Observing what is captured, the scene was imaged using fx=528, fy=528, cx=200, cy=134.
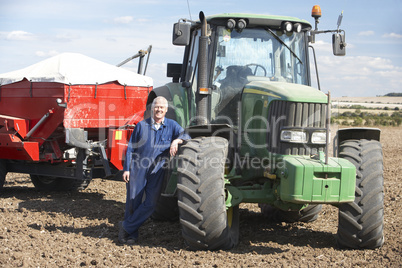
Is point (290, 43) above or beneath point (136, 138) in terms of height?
above

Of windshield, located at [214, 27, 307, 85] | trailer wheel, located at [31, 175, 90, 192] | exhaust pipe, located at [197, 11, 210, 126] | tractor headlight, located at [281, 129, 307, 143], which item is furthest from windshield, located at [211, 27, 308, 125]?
trailer wheel, located at [31, 175, 90, 192]

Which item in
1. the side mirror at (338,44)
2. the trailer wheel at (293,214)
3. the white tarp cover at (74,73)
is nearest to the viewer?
the side mirror at (338,44)

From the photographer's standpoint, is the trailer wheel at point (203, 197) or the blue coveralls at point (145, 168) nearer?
the trailer wheel at point (203, 197)

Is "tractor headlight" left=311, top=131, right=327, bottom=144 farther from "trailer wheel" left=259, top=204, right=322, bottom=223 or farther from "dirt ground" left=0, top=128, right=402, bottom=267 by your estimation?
"trailer wheel" left=259, top=204, right=322, bottom=223

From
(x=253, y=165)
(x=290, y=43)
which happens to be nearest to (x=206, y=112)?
(x=253, y=165)

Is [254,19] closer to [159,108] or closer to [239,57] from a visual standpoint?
[239,57]

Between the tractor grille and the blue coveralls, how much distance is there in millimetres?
1015

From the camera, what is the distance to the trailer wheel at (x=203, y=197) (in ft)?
17.2

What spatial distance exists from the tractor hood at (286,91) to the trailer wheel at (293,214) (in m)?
1.71

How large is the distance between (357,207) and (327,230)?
1404mm

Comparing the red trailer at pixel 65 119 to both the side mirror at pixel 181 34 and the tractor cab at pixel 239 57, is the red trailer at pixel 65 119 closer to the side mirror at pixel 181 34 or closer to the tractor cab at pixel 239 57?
the tractor cab at pixel 239 57

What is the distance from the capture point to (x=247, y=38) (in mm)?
6473

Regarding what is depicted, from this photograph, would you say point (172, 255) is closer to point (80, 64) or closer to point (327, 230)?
point (327, 230)

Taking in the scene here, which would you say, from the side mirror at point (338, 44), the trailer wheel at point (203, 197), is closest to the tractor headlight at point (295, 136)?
the trailer wheel at point (203, 197)
